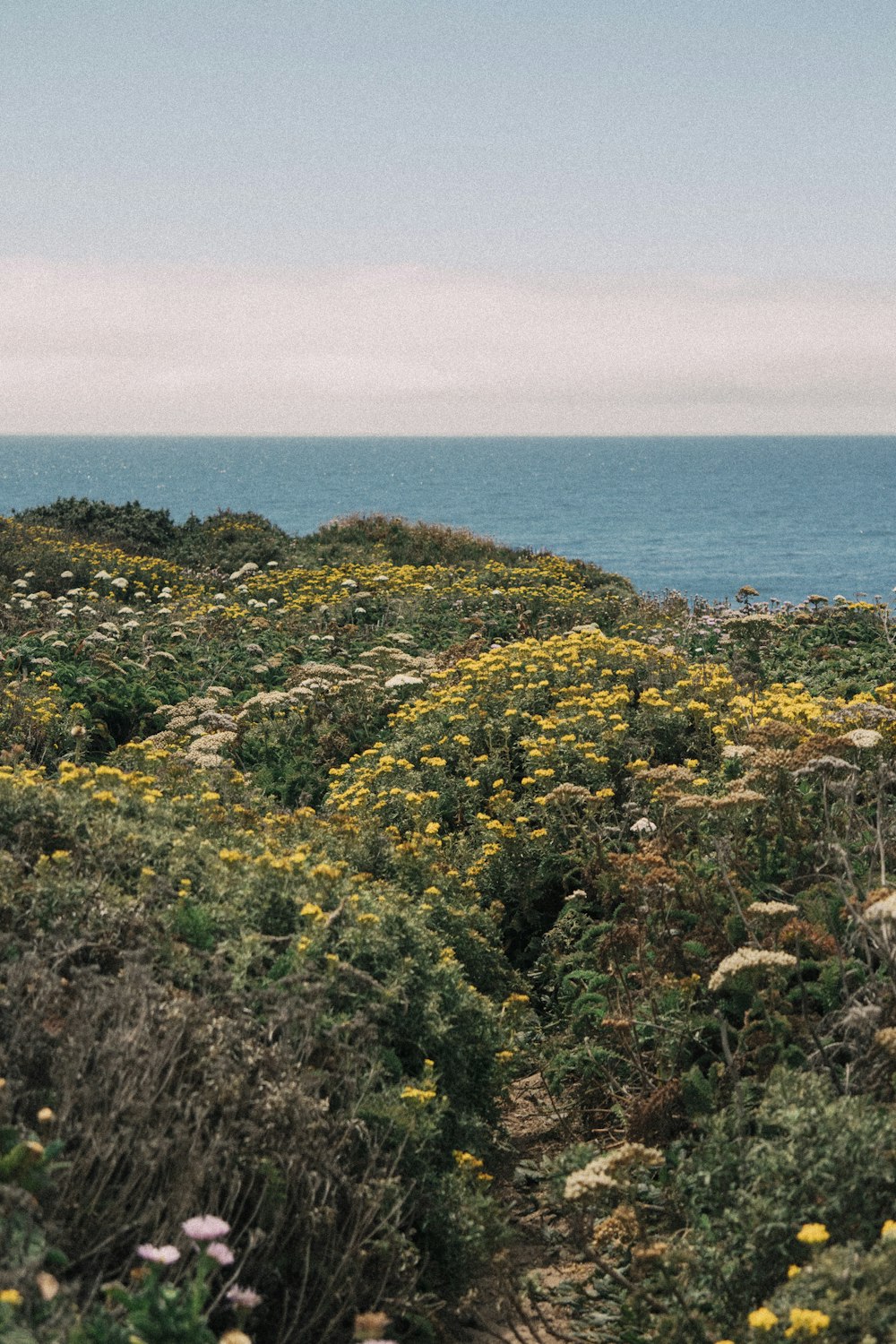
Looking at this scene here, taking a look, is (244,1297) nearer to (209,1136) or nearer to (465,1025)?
(209,1136)

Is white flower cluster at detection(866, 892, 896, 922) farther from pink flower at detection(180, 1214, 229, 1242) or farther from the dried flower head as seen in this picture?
pink flower at detection(180, 1214, 229, 1242)

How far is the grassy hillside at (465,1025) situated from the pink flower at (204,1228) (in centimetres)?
6

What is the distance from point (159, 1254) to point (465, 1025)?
7.78 feet

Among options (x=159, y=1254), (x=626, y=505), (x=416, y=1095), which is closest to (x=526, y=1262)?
(x=416, y=1095)

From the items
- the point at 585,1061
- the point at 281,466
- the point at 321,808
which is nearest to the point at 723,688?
the point at 321,808

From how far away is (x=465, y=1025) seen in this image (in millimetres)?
5559

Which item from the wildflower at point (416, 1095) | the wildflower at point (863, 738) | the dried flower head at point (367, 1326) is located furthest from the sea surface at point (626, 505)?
the dried flower head at point (367, 1326)

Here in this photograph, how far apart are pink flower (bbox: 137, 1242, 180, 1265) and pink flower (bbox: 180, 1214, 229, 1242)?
2.7 inches

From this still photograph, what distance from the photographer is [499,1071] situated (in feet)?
18.8

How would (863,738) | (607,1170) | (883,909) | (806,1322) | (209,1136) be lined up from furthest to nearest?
(863,738) → (883,909) → (607,1170) → (209,1136) → (806,1322)

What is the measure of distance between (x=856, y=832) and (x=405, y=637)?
28.5 ft

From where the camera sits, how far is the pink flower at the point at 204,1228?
344 cm

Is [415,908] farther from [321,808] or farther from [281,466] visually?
[281,466]

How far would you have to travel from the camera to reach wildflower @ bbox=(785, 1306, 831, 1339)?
10.7ft
